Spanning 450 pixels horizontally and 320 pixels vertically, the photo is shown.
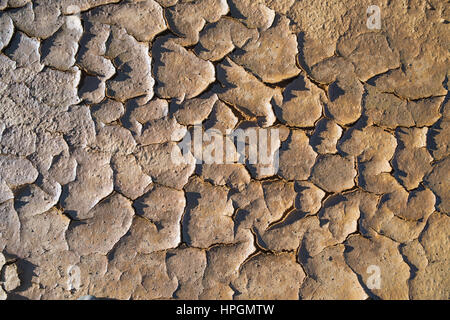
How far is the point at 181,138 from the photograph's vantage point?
1729 mm

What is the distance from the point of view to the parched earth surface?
1.72 m

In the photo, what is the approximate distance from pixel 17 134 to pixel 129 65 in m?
0.56

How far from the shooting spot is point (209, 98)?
1.73 metres

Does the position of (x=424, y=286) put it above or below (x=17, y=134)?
below

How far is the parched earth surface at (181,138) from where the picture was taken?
1716 mm

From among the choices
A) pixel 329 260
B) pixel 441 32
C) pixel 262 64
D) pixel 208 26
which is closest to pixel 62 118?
pixel 208 26

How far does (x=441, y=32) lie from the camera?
1.70 m

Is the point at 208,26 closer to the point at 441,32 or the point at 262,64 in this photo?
the point at 262,64

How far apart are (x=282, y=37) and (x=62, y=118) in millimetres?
1000

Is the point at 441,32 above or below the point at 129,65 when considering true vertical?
above
